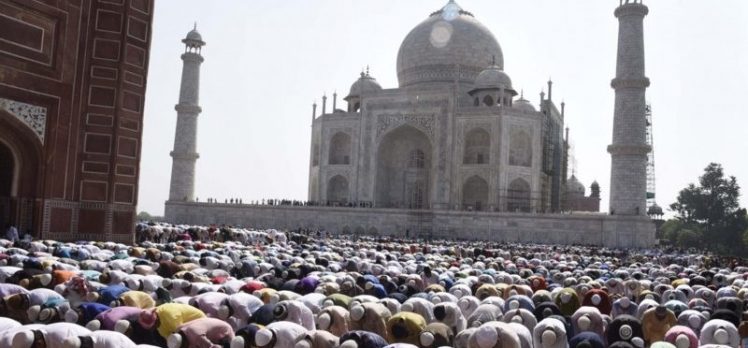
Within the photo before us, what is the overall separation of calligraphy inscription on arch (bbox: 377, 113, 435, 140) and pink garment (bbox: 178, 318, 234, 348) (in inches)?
1257

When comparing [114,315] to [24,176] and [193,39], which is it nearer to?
[24,176]

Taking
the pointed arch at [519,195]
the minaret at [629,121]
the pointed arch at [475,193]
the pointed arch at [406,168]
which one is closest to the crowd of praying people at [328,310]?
the minaret at [629,121]

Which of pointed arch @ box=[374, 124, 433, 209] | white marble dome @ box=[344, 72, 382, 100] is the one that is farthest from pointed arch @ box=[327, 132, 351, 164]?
white marble dome @ box=[344, 72, 382, 100]

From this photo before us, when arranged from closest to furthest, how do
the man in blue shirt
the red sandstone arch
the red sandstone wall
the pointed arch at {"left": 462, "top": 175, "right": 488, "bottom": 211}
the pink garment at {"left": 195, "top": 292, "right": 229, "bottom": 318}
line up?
the pink garment at {"left": 195, "top": 292, "right": 229, "bottom": 318}
the man in blue shirt
the red sandstone wall
the red sandstone arch
the pointed arch at {"left": 462, "top": 175, "right": 488, "bottom": 211}

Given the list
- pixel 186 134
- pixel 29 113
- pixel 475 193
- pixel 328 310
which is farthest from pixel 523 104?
pixel 328 310

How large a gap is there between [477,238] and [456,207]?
12.4 ft

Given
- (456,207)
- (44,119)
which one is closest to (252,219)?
(456,207)

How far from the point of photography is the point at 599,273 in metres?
14.3

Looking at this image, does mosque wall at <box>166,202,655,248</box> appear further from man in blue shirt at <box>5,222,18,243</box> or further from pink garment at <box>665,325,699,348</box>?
pink garment at <box>665,325,699,348</box>

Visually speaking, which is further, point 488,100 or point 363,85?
point 363,85

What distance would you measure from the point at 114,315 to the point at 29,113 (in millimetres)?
11857

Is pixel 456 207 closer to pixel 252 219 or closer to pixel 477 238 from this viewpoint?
pixel 477 238

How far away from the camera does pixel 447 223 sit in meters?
33.1

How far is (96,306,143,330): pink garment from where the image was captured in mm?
6770
